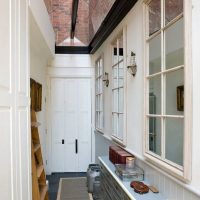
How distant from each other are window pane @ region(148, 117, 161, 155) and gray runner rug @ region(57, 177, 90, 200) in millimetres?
2464

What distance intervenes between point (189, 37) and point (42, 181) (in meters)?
2.78

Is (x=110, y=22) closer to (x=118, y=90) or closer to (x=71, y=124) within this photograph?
(x=118, y=90)

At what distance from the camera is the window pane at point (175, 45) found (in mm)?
1941

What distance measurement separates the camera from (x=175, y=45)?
2059mm

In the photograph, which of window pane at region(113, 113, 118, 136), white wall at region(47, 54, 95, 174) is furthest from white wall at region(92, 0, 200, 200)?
white wall at region(47, 54, 95, 174)

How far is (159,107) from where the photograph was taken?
7.45 ft

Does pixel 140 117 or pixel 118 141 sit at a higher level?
pixel 140 117

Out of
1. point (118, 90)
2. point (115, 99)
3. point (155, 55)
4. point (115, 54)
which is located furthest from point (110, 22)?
point (155, 55)

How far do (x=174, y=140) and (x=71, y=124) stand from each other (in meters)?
4.20

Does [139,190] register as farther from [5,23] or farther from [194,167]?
[5,23]

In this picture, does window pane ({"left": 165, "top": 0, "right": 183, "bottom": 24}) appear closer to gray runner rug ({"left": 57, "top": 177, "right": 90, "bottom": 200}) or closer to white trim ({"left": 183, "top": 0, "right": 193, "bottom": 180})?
white trim ({"left": 183, "top": 0, "right": 193, "bottom": 180})

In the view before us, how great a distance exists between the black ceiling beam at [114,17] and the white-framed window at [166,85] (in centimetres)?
57

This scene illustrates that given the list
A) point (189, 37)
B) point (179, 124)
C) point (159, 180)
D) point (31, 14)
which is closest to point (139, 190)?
point (159, 180)

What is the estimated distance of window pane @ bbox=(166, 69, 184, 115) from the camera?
194 centimetres
